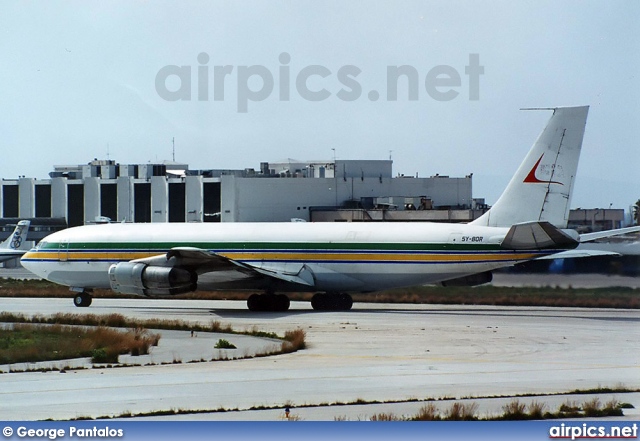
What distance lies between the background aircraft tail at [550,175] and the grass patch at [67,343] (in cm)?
1653

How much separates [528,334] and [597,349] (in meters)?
4.45

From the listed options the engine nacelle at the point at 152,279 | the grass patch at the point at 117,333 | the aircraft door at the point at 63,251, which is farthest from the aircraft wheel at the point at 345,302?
the aircraft door at the point at 63,251

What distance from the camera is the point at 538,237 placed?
42.4m

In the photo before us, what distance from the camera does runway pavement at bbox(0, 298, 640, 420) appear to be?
20938 millimetres

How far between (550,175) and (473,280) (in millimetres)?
5851

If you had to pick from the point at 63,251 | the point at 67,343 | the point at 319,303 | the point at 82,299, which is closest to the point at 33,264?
the point at 63,251

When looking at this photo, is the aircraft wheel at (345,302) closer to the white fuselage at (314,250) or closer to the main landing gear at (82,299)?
the white fuselage at (314,250)

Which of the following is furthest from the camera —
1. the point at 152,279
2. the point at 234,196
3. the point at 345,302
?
the point at 234,196

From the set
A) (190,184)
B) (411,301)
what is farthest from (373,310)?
(190,184)

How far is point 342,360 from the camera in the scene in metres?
28.4

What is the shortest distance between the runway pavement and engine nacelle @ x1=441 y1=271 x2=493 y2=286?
3.42m

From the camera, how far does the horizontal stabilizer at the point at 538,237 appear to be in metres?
42.0

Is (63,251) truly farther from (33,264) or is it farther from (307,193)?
(307,193)

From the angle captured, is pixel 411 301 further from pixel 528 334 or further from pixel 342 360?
pixel 342 360
